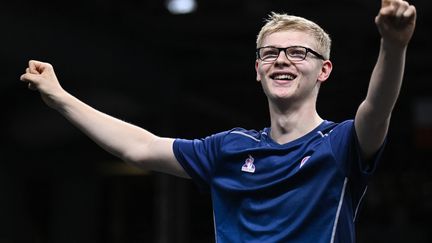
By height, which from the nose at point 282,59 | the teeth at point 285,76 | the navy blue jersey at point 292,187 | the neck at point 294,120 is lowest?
the navy blue jersey at point 292,187

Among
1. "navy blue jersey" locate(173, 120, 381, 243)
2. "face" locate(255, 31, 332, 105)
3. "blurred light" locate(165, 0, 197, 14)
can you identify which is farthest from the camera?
"blurred light" locate(165, 0, 197, 14)

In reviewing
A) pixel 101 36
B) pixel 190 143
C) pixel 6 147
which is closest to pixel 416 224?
pixel 6 147

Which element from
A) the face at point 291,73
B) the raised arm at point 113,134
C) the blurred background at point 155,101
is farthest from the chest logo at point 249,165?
the blurred background at point 155,101

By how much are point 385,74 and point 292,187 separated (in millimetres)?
670

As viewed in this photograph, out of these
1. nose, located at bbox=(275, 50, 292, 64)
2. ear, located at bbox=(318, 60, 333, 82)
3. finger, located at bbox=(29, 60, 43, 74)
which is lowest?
ear, located at bbox=(318, 60, 333, 82)

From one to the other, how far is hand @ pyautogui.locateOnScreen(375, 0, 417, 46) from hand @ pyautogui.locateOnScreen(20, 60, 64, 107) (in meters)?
1.72

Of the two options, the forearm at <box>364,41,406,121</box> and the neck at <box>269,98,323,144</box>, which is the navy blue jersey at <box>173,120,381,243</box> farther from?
the forearm at <box>364,41,406,121</box>

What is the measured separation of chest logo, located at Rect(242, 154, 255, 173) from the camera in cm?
347

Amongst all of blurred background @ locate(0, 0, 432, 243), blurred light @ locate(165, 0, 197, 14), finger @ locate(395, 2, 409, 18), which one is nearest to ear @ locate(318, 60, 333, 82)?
finger @ locate(395, 2, 409, 18)

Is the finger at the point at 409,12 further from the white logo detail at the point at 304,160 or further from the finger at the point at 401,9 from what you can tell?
the white logo detail at the point at 304,160

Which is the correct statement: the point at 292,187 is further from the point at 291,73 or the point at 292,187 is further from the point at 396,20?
the point at 396,20

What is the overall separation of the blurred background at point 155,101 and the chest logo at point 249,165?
283 inches

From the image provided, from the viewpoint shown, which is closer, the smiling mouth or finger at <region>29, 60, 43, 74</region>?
the smiling mouth

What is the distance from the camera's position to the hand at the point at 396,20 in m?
2.75
